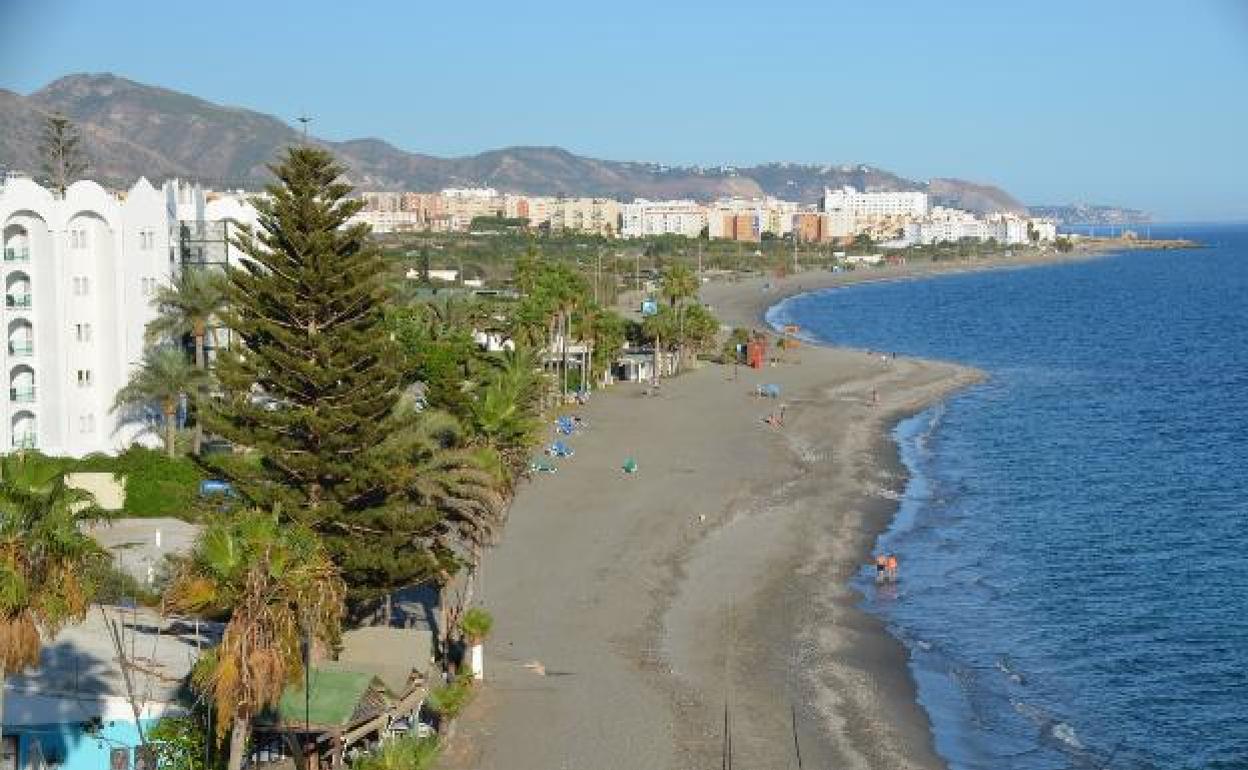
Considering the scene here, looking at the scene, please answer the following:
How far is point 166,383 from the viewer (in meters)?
31.8

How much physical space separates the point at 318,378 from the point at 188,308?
14197mm

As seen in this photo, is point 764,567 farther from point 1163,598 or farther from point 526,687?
point 526,687

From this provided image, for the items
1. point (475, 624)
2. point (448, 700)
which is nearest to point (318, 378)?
point (475, 624)

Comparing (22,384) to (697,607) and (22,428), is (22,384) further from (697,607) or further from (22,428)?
(697,607)

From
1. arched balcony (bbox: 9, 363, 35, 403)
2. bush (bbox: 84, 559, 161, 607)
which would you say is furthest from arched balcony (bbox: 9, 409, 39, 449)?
bush (bbox: 84, 559, 161, 607)

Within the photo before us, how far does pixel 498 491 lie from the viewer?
22.5 m

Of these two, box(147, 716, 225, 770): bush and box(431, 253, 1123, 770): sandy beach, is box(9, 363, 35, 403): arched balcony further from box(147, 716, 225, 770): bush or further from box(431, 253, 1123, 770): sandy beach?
box(147, 716, 225, 770): bush

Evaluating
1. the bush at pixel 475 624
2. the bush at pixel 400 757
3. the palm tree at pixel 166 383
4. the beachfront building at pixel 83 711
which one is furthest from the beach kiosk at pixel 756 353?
the bush at pixel 400 757

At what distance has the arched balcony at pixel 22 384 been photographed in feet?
106

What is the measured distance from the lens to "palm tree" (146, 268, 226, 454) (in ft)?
108

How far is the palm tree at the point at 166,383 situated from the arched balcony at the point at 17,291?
292 centimetres

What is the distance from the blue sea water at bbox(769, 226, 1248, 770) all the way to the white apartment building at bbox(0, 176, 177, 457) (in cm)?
1827

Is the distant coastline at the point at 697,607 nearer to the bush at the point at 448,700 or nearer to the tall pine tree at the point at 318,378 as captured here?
the bush at the point at 448,700

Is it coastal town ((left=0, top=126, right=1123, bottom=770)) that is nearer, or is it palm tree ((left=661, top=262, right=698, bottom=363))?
coastal town ((left=0, top=126, right=1123, bottom=770))
